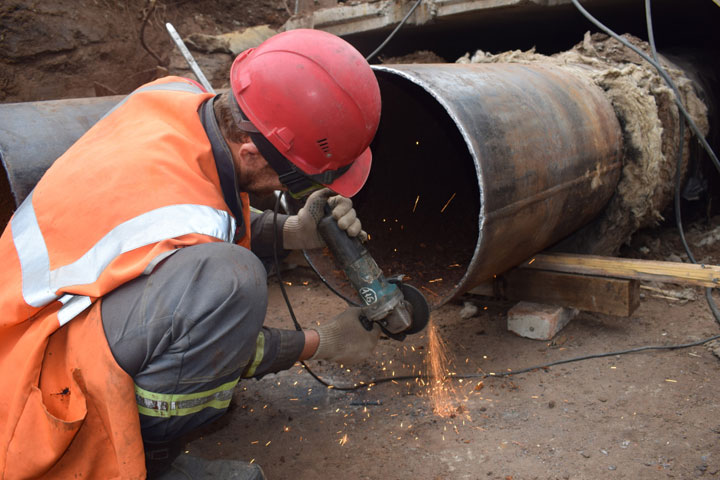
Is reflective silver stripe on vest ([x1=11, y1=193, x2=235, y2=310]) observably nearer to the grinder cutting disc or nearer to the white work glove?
the white work glove

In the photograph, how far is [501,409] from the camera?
8.55 ft

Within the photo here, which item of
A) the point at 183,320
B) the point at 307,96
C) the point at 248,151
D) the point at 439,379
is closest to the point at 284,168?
the point at 248,151

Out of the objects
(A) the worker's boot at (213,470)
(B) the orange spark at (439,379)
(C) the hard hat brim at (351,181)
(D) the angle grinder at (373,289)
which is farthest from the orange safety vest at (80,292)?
(B) the orange spark at (439,379)

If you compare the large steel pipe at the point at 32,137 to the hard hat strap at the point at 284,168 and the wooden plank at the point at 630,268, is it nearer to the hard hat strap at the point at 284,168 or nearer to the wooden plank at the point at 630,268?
the hard hat strap at the point at 284,168

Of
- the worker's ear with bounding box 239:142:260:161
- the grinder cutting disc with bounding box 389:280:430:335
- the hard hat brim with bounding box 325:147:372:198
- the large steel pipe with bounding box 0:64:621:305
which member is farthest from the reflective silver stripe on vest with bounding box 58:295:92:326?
the large steel pipe with bounding box 0:64:621:305

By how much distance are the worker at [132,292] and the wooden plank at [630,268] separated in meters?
1.76

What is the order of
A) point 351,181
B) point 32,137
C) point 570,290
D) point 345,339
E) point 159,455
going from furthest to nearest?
point 570,290 < point 32,137 < point 345,339 < point 351,181 < point 159,455

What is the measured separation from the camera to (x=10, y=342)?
170 cm

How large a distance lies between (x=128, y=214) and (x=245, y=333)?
0.46 m

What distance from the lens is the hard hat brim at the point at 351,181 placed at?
2.14 metres

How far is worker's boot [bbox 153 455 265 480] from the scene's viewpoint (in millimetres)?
2043

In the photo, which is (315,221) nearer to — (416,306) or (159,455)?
(416,306)

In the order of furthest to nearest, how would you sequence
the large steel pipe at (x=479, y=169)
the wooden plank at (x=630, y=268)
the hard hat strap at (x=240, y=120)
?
1. the wooden plank at (x=630, y=268)
2. the large steel pipe at (x=479, y=169)
3. the hard hat strap at (x=240, y=120)

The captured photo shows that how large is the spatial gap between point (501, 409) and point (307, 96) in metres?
1.60
